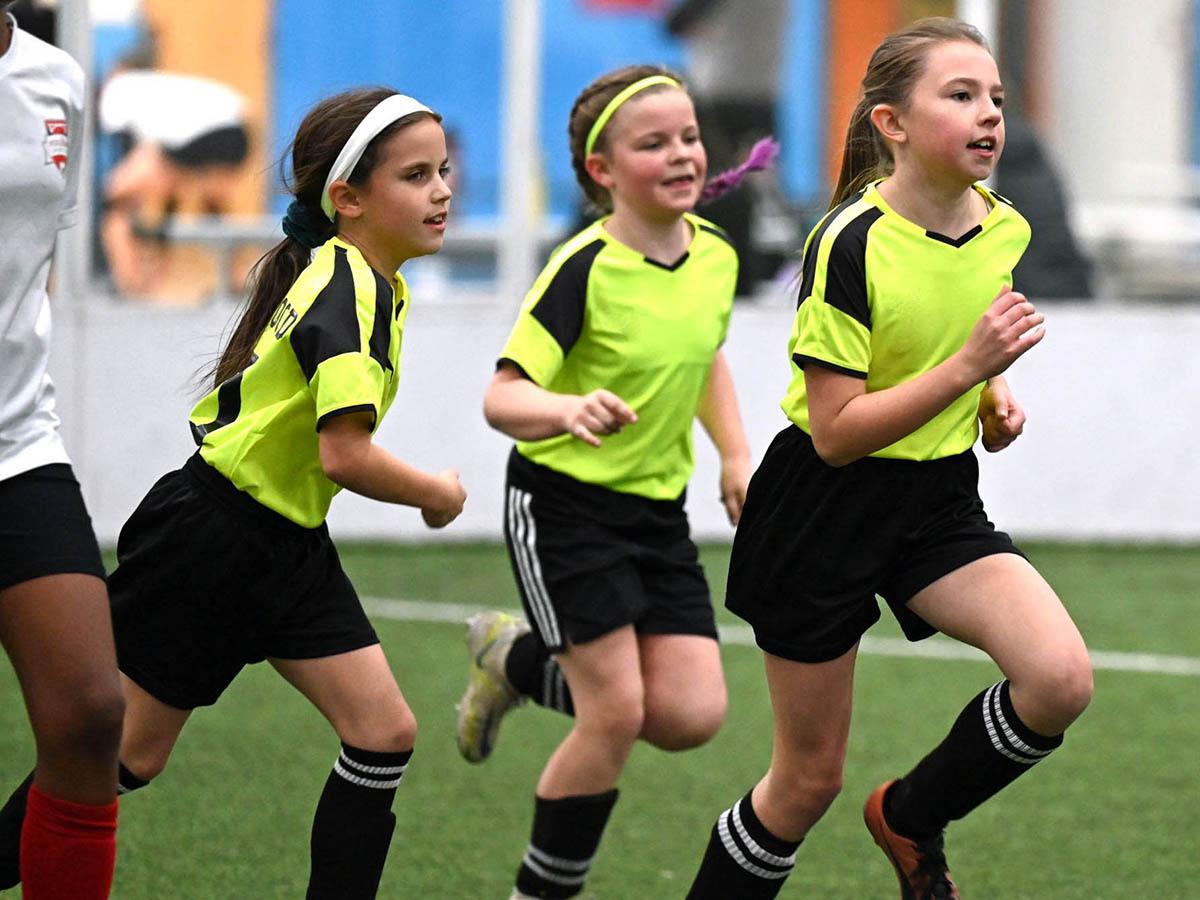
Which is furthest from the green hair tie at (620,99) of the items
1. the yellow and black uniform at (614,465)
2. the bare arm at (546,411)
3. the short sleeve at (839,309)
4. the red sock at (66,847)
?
the red sock at (66,847)

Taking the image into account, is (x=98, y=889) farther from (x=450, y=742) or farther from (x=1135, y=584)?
(x=1135, y=584)

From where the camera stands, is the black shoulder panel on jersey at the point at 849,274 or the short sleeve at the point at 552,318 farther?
the short sleeve at the point at 552,318

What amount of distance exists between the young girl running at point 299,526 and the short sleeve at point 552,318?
44 cm

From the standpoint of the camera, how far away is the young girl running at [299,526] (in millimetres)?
3402

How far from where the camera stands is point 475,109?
9.62 meters

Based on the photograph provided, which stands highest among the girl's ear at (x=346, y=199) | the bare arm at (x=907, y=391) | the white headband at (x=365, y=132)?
the white headband at (x=365, y=132)

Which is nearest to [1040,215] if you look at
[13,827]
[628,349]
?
[628,349]

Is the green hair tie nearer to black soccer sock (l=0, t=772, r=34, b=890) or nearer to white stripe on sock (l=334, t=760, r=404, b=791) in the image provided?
white stripe on sock (l=334, t=760, r=404, b=791)

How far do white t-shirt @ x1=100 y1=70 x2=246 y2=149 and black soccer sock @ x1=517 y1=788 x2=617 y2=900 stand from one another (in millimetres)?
5957

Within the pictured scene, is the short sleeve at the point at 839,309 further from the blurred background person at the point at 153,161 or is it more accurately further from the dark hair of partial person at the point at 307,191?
the blurred background person at the point at 153,161

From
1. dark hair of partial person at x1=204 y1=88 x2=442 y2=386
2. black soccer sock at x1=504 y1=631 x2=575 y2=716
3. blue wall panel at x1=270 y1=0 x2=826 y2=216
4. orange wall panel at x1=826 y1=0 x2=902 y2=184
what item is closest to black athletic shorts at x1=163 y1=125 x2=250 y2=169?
blue wall panel at x1=270 y1=0 x2=826 y2=216

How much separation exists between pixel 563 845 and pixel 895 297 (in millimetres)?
1337

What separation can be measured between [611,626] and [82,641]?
4.35 feet

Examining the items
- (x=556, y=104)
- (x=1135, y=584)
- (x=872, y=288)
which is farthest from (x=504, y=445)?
(x=872, y=288)
